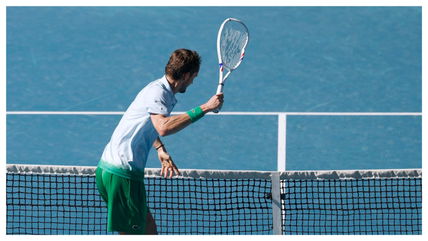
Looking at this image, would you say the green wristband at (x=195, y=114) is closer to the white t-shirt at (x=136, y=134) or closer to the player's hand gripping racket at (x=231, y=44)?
the white t-shirt at (x=136, y=134)

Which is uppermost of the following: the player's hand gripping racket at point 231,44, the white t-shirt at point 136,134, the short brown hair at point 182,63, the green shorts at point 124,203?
the player's hand gripping racket at point 231,44

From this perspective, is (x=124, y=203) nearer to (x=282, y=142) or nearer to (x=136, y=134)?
(x=136, y=134)

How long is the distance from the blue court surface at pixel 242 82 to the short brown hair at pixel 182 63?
453cm

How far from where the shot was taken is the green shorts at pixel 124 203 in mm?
5598

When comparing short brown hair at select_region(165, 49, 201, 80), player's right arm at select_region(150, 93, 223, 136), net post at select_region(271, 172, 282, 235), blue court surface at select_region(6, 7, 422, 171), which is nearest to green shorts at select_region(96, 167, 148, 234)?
player's right arm at select_region(150, 93, 223, 136)

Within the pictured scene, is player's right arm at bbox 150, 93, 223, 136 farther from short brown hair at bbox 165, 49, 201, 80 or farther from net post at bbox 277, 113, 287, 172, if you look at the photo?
net post at bbox 277, 113, 287, 172

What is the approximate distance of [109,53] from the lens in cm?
1298

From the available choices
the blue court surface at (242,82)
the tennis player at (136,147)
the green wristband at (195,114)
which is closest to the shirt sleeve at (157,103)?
the tennis player at (136,147)

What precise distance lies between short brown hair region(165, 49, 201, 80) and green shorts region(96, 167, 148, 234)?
2.38 feet

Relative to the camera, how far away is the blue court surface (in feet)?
34.4
